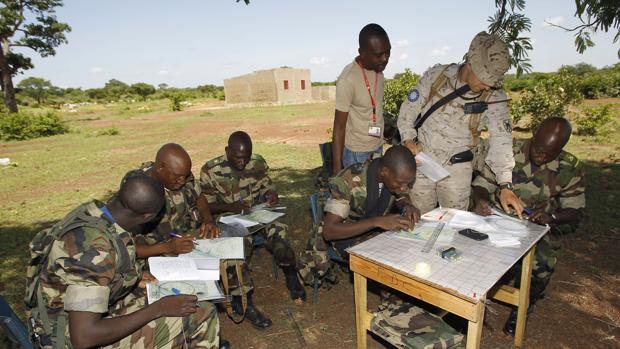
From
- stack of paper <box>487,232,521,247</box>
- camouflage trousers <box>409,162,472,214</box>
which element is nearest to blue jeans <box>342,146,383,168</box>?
camouflage trousers <box>409,162,472,214</box>

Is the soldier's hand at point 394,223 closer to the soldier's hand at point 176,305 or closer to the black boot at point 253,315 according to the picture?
→ the soldier's hand at point 176,305

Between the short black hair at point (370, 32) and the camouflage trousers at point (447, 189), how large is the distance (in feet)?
4.22

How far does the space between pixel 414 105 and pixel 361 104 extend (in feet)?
1.93

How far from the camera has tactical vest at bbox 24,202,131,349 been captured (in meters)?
1.80

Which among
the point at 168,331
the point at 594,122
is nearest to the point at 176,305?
the point at 168,331

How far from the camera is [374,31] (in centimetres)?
320

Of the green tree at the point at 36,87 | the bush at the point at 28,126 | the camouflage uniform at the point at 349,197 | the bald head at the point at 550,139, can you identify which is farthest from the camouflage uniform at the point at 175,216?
the green tree at the point at 36,87

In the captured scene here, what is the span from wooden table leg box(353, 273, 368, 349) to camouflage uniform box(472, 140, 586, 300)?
1.51 meters

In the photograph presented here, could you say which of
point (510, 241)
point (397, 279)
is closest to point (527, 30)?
point (510, 241)

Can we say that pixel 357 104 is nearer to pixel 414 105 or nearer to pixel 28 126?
pixel 414 105

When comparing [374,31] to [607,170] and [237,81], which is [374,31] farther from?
[237,81]

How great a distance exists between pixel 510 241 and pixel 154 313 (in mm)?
2138

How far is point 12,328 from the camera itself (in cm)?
183

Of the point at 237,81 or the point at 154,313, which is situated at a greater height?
the point at 237,81
